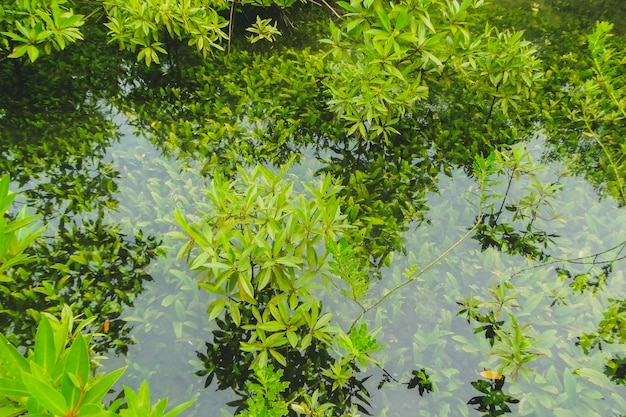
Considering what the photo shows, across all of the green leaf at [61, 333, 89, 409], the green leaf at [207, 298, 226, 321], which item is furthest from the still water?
the green leaf at [61, 333, 89, 409]

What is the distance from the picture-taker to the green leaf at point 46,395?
1.02 meters

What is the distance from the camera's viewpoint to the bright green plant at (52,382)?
1.06 meters

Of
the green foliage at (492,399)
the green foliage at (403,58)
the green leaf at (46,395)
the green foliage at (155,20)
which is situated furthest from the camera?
the green foliage at (155,20)

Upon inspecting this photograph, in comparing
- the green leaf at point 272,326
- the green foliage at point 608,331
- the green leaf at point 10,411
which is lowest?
the green leaf at point 10,411

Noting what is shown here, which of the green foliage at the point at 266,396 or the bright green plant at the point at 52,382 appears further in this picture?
the green foliage at the point at 266,396

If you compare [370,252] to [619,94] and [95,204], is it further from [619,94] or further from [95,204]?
[619,94]

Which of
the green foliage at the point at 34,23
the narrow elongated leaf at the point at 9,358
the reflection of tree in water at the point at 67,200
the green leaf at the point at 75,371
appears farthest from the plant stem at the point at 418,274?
the green foliage at the point at 34,23

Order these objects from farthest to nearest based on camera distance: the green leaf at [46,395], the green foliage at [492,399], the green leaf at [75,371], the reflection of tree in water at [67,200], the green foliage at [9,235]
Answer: the reflection of tree in water at [67,200]
the green foliage at [492,399]
the green foliage at [9,235]
the green leaf at [75,371]
the green leaf at [46,395]

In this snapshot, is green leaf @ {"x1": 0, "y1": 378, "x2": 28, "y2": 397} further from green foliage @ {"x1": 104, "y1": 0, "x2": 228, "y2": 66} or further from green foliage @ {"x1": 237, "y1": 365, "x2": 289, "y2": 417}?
green foliage @ {"x1": 104, "y1": 0, "x2": 228, "y2": 66}

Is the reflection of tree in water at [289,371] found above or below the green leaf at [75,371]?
above

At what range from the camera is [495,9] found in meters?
5.75

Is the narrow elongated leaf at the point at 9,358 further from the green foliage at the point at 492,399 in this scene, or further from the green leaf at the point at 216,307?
the green foliage at the point at 492,399

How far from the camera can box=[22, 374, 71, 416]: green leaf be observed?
1017mm

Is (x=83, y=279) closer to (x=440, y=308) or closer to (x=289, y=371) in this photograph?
(x=289, y=371)
